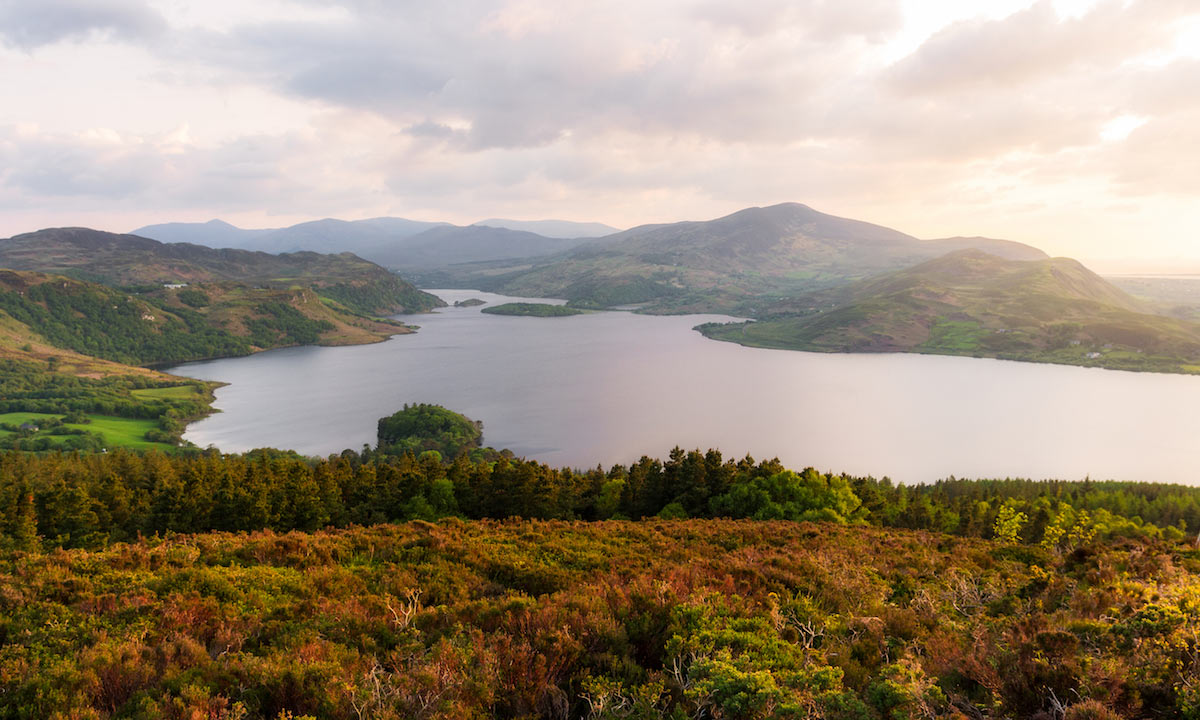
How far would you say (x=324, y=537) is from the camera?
2122cm

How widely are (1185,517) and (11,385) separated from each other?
791ft

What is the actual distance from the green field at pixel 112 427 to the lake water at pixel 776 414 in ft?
29.6

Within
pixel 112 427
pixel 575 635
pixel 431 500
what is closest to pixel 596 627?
pixel 575 635

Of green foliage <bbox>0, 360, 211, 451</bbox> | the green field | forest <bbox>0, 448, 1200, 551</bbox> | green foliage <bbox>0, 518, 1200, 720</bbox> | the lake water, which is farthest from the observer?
green foliage <bbox>0, 360, 211, 451</bbox>

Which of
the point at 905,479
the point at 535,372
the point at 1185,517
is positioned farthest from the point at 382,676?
the point at 535,372

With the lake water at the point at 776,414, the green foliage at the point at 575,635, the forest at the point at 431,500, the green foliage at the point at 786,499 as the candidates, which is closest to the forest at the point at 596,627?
the green foliage at the point at 575,635

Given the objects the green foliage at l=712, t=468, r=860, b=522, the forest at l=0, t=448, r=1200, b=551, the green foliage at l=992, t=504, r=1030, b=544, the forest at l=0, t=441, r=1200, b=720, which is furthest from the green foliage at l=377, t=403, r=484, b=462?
the forest at l=0, t=441, r=1200, b=720

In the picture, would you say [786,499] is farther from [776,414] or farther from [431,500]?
[776,414]

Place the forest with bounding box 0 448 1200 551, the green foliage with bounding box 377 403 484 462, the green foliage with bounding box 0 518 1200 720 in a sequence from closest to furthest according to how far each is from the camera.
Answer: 1. the green foliage with bounding box 0 518 1200 720
2. the forest with bounding box 0 448 1200 551
3. the green foliage with bounding box 377 403 484 462

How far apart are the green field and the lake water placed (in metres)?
9.03

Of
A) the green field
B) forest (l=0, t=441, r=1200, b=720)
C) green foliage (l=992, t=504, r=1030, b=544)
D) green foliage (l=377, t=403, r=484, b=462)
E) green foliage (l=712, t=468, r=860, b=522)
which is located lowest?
the green field

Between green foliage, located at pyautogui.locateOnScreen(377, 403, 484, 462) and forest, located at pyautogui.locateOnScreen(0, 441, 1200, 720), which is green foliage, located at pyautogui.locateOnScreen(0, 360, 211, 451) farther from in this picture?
forest, located at pyautogui.locateOnScreen(0, 441, 1200, 720)

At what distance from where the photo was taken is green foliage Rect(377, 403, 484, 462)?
10606cm

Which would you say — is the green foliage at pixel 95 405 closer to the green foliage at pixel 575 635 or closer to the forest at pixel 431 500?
the forest at pixel 431 500
